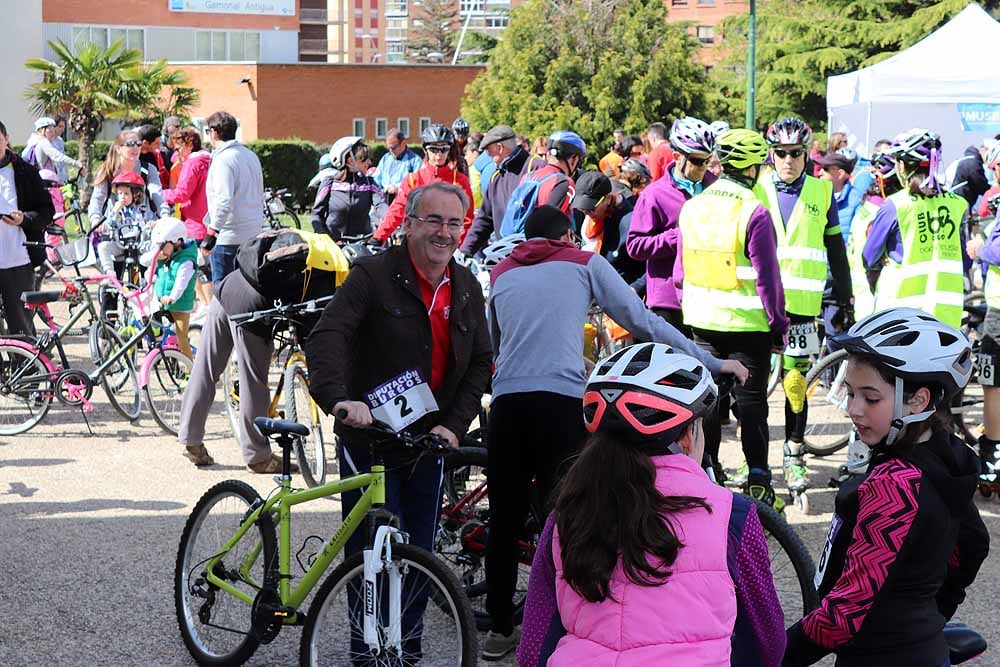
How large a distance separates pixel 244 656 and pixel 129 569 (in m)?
1.67

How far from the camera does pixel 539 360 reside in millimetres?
5062

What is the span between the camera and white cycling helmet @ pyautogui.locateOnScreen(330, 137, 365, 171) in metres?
13.2

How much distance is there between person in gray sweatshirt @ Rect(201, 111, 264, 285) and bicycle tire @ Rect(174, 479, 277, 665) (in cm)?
543

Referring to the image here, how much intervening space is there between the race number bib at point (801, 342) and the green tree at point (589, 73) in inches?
1125

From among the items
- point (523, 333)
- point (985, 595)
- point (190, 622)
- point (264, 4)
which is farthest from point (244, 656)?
point (264, 4)

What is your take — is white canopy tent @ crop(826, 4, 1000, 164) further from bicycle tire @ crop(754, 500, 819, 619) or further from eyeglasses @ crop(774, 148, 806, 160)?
bicycle tire @ crop(754, 500, 819, 619)

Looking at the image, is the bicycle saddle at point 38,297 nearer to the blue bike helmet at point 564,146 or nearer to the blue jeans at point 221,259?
the blue jeans at point 221,259

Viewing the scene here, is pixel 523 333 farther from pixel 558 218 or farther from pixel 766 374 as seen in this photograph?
pixel 766 374

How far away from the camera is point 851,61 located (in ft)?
156

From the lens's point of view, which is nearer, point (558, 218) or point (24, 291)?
point (558, 218)

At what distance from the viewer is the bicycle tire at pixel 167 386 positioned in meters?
9.23

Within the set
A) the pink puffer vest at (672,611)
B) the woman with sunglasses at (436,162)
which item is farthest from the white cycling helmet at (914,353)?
the woman with sunglasses at (436,162)

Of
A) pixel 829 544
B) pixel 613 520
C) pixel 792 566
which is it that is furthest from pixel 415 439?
pixel 613 520

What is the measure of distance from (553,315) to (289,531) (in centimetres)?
127
